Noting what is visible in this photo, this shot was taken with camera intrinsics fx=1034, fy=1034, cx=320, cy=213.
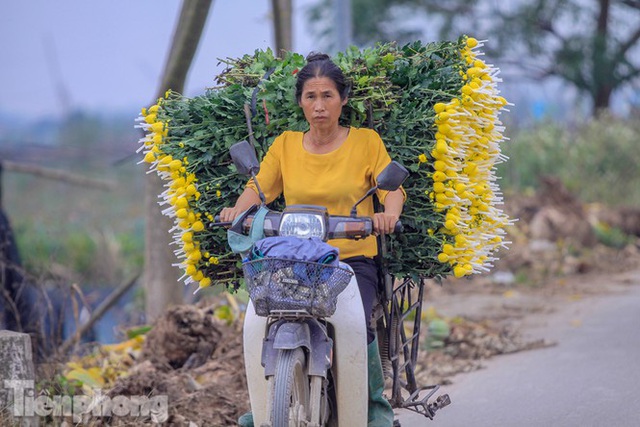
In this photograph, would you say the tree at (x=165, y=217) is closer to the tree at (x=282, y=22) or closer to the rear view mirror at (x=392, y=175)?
the tree at (x=282, y=22)

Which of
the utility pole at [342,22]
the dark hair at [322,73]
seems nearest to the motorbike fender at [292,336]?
the dark hair at [322,73]

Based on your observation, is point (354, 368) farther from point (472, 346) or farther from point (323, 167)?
point (472, 346)

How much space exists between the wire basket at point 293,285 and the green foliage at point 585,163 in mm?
11828

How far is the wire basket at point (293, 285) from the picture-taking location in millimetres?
3994

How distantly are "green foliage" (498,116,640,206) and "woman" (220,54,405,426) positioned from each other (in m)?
11.1

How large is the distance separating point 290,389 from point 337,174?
1.10 m

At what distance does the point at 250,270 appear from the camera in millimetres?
4078

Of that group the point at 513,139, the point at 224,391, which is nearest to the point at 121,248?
the point at 513,139

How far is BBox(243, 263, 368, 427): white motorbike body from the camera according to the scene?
439cm

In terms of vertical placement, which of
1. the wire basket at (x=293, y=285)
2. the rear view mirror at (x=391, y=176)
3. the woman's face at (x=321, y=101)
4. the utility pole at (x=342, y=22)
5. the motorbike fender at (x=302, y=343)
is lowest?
the motorbike fender at (x=302, y=343)

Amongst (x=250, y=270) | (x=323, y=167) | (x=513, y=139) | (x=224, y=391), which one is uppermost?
(x=513, y=139)

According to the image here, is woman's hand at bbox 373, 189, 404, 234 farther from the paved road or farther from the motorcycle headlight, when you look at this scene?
the paved road

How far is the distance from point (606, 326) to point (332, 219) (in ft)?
17.0

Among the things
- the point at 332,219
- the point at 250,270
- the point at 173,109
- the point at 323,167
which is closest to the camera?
the point at 250,270
